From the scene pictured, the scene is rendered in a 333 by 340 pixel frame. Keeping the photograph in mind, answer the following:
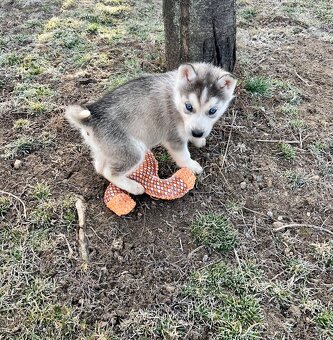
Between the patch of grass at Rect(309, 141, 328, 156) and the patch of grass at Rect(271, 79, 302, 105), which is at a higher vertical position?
the patch of grass at Rect(271, 79, 302, 105)

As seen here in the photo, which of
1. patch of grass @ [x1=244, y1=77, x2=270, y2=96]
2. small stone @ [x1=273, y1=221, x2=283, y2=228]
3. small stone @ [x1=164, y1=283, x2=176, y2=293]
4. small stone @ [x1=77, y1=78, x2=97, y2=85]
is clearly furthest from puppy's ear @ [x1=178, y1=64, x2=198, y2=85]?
small stone @ [x1=77, y1=78, x2=97, y2=85]

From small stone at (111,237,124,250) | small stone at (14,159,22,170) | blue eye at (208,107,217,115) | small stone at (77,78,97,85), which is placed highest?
blue eye at (208,107,217,115)

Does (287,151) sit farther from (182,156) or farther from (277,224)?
(182,156)

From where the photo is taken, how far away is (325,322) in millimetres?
3139

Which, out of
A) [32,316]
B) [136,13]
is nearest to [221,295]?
[32,316]

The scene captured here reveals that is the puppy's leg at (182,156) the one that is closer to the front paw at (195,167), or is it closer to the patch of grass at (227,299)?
the front paw at (195,167)

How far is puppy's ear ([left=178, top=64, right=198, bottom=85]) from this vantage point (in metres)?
3.70

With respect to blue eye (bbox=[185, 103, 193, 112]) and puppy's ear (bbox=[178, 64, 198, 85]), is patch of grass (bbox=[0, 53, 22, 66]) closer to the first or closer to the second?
puppy's ear (bbox=[178, 64, 198, 85])

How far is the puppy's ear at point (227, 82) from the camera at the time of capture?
369 centimetres

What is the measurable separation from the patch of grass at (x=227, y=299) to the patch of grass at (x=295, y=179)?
1153mm

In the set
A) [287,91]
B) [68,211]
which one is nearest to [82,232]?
[68,211]

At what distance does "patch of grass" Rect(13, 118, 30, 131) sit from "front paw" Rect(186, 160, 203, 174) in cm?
202

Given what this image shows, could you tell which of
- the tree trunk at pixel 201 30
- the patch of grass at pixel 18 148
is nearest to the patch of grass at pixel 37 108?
the patch of grass at pixel 18 148

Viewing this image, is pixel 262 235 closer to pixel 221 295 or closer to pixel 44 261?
pixel 221 295
